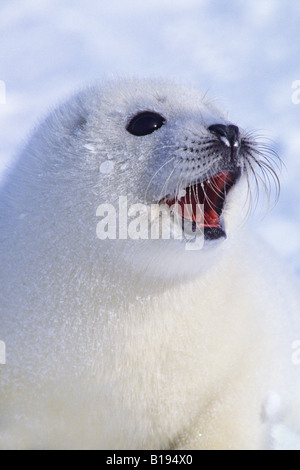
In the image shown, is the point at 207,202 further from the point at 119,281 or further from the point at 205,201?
the point at 119,281

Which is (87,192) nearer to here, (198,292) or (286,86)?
(198,292)

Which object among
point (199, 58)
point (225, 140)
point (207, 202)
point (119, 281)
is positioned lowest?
point (119, 281)

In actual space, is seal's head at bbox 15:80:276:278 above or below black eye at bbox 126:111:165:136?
below

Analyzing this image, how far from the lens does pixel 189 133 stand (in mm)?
2516

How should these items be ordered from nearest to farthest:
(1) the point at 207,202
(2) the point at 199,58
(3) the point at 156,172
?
1. (3) the point at 156,172
2. (1) the point at 207,202
3. (2) the point at 199,58

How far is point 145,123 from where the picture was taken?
8.63 feet

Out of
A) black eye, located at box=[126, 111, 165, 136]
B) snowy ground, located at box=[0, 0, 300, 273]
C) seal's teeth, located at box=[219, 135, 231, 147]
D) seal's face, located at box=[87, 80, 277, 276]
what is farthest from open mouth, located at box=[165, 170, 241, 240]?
snowy ground, located at box=[0, 0, 300, 273]

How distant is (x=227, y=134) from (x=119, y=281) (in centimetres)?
81

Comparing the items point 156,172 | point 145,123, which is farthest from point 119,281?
point 145,123

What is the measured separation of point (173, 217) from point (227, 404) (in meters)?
1.09

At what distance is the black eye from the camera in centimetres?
261

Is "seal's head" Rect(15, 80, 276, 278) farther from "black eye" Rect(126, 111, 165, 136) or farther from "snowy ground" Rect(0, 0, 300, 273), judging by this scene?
"snowy ground" Rect(0, 0, 300, 273)

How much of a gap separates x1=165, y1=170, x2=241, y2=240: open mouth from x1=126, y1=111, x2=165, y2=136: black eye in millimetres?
343

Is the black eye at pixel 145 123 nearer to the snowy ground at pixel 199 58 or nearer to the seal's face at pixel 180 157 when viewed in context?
the seal's face at pixel 180 157
